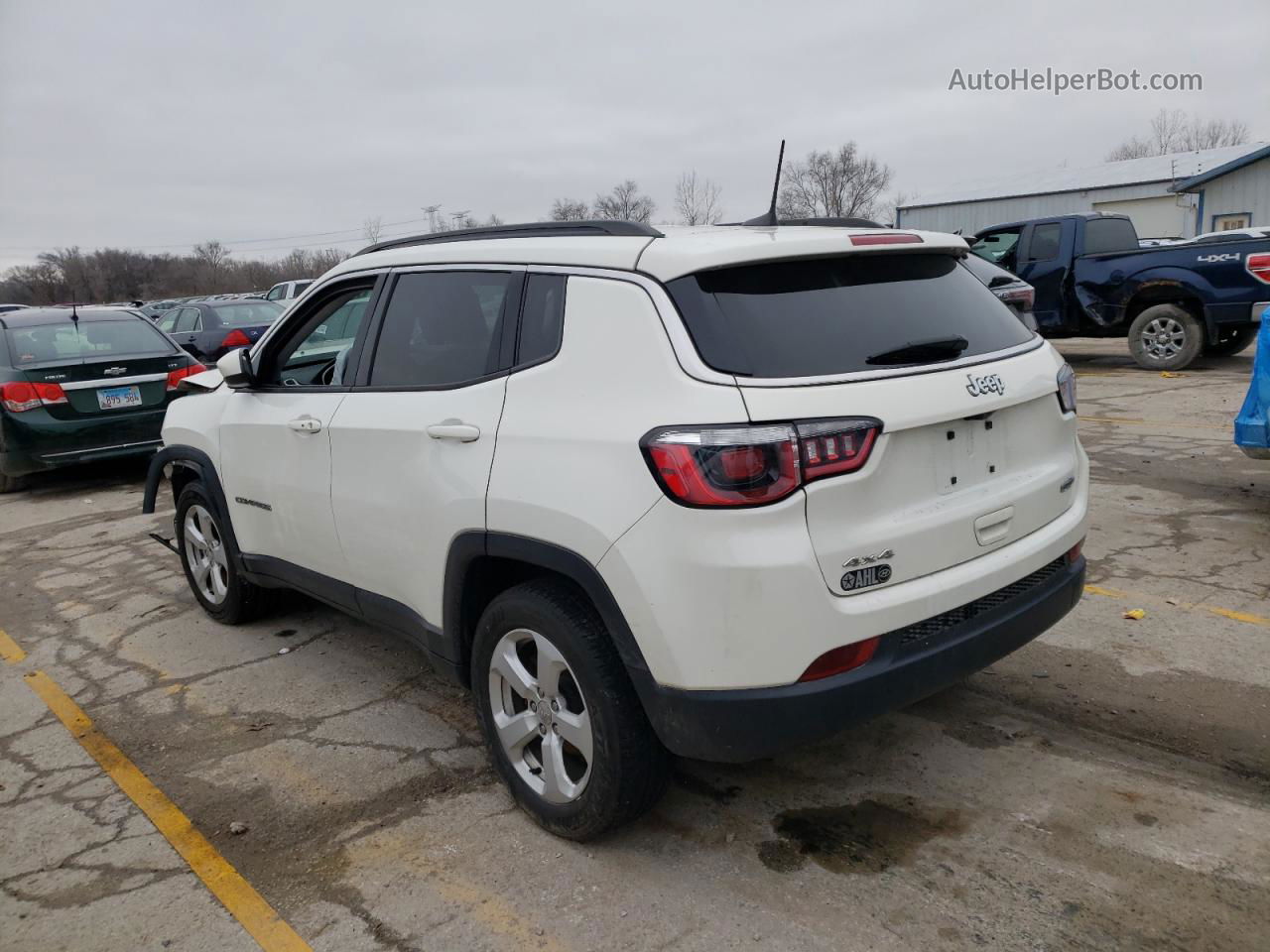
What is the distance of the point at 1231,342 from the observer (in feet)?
40.7

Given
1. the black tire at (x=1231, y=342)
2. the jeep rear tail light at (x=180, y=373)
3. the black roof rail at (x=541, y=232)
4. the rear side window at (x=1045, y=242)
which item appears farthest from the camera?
the rear side window at (x=1045, y=242)

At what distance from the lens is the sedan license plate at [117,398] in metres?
8.73

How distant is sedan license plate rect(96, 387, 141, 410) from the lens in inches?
344

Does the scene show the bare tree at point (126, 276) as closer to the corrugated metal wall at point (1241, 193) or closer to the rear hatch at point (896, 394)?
the corrugated metal wall at point (1241, 193)

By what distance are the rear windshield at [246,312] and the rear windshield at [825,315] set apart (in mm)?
13201

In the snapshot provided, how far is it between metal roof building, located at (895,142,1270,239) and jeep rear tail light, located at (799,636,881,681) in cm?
2741

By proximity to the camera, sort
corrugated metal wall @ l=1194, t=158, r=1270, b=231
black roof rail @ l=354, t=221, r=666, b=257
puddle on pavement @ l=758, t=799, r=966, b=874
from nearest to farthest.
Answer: puddle on pavement @ l=758, t=799, r=966, b=874, black roof rail @ l=354, t=221, r=666, b=257, corrugated metal wall @ l=1194, t=158, r=1270, b=231

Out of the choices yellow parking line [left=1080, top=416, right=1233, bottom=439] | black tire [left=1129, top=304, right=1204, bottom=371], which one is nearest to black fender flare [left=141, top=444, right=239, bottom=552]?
yellow parking line [left=1080, top=416, right=1233, bottom=439]

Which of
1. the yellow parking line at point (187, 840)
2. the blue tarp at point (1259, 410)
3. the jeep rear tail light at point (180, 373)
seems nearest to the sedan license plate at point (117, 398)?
the jeep rear tail light at point (180, 373)

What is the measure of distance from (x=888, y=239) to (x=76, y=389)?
806 centimetres

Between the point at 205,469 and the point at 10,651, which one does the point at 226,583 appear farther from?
the point at 10,651

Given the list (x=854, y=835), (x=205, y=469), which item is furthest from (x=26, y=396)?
(x=854, y=835)

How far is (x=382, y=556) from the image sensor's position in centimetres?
355

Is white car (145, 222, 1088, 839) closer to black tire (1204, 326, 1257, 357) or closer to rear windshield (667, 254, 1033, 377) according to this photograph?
rear windshield (667, 254, 1033, 377)
